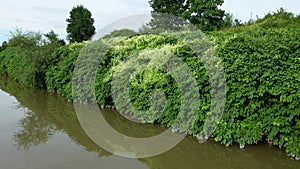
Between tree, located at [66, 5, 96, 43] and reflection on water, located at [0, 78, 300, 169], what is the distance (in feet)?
80.3

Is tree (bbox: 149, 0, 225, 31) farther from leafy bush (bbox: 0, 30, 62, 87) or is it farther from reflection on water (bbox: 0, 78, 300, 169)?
reflection on water (bbox: 0, 78, 300, 169)

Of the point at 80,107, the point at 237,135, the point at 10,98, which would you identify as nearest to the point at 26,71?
the point at 10,98

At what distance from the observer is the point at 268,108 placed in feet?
12.8

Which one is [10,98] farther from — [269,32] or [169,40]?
[269,32]

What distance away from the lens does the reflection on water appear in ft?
12.4

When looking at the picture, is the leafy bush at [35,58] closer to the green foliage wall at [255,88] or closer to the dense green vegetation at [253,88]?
the dense green vegetation at [253,88]

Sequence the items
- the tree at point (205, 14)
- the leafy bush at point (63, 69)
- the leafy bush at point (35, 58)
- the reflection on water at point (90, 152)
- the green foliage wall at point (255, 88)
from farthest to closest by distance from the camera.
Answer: the tree at point (205, 14)
the leafy bush at point (35, 58)
the leafy bush at point (63, 69)
the reflection on water at point (90, 152)
the green foliage wall at point (255, 88)

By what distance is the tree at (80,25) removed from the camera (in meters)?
29.7

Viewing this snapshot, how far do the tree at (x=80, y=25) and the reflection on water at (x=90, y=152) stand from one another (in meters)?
24.5

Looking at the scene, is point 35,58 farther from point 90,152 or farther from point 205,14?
point 205,14

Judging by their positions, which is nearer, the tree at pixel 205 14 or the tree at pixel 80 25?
the tree at pixel 205 14

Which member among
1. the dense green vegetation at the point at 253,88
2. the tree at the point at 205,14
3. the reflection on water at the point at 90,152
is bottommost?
the reflection on water at the point at 90,152

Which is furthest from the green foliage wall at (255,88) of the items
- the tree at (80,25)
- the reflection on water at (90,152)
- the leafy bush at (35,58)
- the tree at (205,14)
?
the tree at (80,25)

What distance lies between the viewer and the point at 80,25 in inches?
1169
